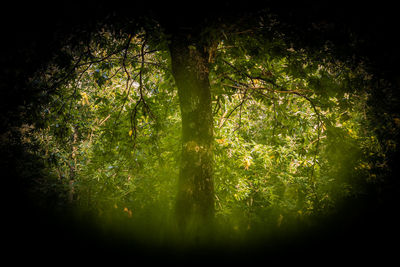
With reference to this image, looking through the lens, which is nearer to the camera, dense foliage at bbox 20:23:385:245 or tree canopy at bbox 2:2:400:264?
tree canopy at bbox 2:2:400:264

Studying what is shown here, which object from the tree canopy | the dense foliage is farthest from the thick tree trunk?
the dense foliage

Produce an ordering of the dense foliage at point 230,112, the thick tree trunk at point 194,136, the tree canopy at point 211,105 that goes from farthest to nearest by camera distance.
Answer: the dense foliage at point 230,112 → the tree canopy at point 211,105 → the thick tree trunk at point 194,136

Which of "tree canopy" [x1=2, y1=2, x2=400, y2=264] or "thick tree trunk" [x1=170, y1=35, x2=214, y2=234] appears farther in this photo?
"tree canopy" [x1=2, y1=2, x2=400, y2=264]

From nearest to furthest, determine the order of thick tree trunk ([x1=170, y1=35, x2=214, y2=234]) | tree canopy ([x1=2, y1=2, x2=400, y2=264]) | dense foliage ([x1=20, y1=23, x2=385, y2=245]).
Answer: thick tree trunk ([x1=170, y1=35, x2=214, y2=234]) < tree canopy ([x1=2, y1=2, x2=400, y2=264]) < dense foliage ([x1=20, y1=23, x2=385, y2=245])

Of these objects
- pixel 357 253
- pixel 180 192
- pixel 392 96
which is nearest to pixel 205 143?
pixel 180 192

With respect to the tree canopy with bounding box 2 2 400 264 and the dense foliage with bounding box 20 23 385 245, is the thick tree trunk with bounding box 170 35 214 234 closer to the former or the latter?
the tree canopy with bounding box 2 2 400 264

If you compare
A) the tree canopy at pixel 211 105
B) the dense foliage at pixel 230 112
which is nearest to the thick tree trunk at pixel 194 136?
the tree canopy at pixel 211 105

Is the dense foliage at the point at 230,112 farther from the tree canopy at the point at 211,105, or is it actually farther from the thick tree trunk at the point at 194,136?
the thick tree trunk at the point at 194,136

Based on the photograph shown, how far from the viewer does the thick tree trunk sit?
6.27 feet

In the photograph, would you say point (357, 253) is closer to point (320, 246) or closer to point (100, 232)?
point (320, 246)

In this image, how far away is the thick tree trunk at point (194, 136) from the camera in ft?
6.27

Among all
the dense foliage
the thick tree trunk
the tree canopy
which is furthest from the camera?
the dense foliage

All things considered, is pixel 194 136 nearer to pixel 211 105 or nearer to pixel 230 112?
pixel 211 105

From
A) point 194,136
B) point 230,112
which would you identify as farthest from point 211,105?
point 230,112
